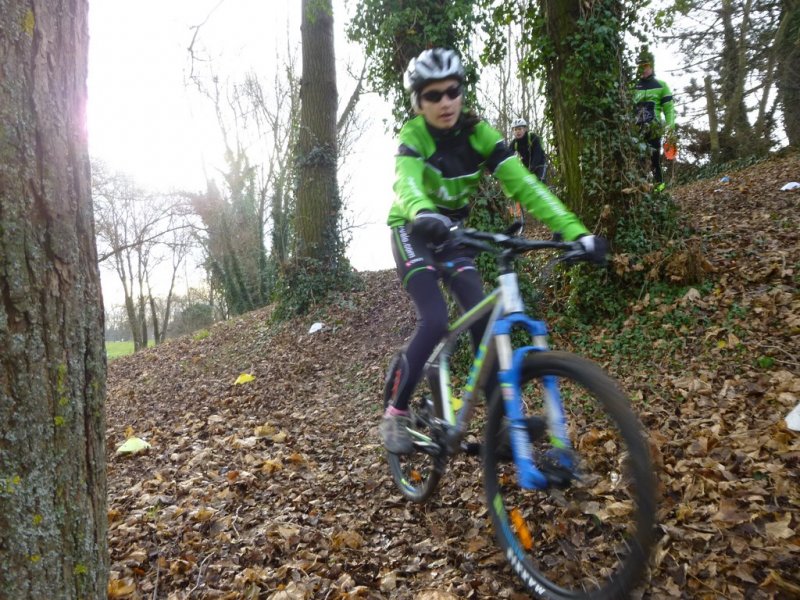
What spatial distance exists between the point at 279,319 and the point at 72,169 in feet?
28.3

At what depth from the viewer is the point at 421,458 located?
365 centimetres

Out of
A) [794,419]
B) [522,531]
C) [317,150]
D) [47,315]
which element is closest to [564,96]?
[794,419]

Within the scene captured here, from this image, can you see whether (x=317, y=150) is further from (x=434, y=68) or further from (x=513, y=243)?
(x=513, y=243)

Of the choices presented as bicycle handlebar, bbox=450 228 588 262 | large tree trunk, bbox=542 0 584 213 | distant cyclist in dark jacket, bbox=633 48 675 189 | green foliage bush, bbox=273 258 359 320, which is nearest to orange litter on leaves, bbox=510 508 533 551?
bicycle handlebar, bbox=450 228 588 262

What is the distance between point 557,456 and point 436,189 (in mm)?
1841

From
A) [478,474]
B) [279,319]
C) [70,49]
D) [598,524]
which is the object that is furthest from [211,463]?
[279,319]

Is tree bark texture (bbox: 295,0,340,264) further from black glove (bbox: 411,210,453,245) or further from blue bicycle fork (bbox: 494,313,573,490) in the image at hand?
blue bicycle fork (bbox: 494,313,573,490)

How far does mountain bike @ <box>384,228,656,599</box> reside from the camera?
6.72 feet

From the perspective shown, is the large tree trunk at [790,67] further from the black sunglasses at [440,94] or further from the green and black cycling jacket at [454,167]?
the black sunglasses at [440,94]

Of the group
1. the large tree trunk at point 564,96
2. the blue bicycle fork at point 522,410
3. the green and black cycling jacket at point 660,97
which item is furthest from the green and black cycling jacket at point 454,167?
the green and black cycling jacket at point 660,97

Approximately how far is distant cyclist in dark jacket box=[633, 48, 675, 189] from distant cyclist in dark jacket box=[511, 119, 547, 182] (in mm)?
1512

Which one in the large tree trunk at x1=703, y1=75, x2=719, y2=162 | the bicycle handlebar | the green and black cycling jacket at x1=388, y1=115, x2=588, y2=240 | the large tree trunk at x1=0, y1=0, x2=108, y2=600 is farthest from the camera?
the large tree trunk at x1=703, y1=75, x2=719, y2=162

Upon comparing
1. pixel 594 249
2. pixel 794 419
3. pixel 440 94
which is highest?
pixel 440 94

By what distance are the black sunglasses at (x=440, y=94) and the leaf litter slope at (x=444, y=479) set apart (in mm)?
2506
